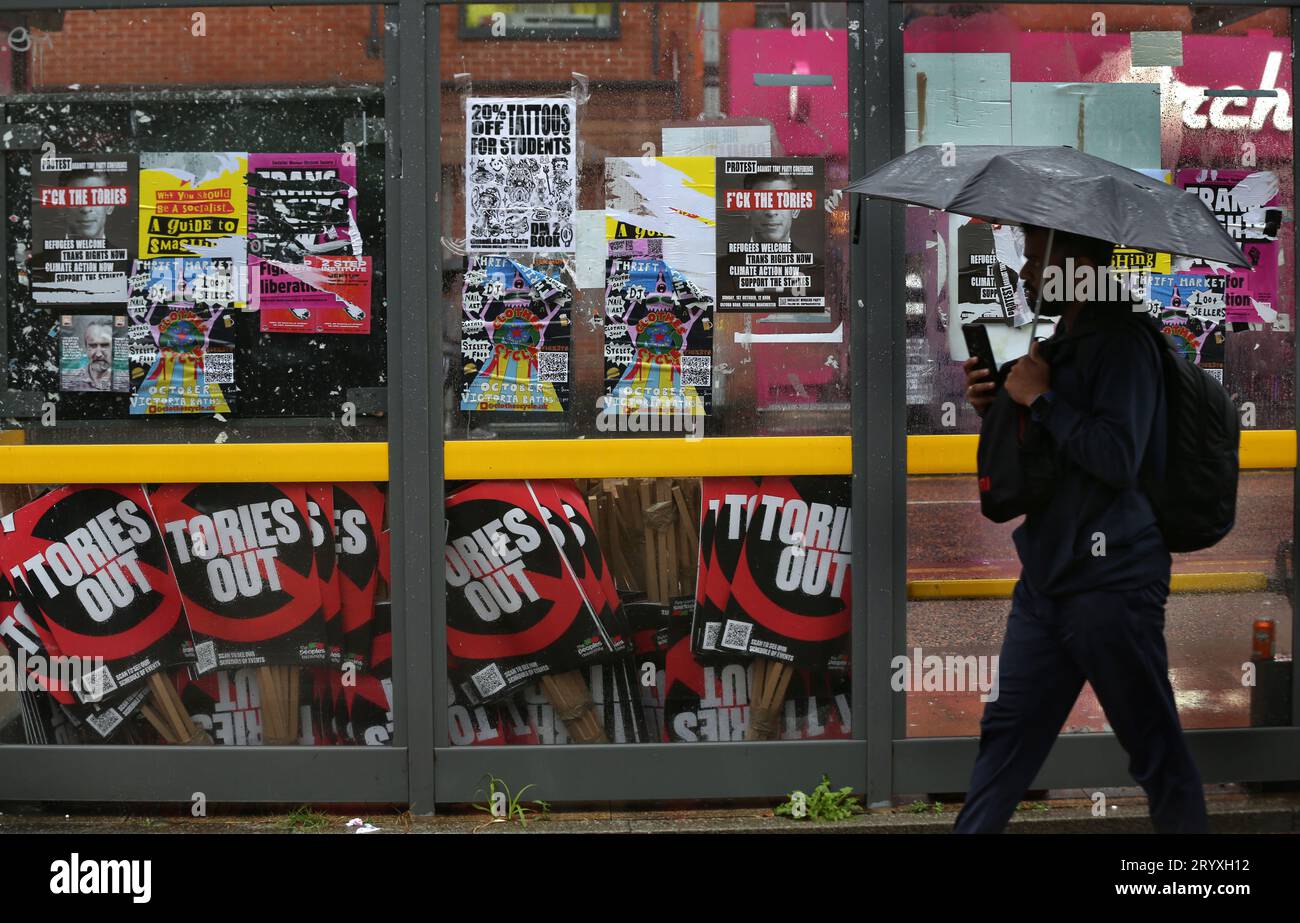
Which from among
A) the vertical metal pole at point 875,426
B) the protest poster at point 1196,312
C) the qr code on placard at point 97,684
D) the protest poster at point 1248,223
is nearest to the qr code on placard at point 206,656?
the qr code on placard at point 97,684

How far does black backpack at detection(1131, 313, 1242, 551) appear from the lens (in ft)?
11.5

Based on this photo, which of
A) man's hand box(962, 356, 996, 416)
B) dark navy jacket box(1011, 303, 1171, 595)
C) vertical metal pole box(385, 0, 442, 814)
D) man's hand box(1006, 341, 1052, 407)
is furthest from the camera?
vertical metal pole box(385, 0, 442, 814)

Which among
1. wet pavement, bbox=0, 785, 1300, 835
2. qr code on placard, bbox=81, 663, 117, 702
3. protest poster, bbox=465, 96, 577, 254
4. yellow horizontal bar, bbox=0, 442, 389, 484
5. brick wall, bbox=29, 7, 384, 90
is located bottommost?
wet pavement, bbox=0, 785, 1300, 835

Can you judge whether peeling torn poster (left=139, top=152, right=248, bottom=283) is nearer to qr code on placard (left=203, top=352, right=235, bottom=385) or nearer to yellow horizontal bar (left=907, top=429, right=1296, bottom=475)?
qr code on placard (left=203, top=352, right=235, bottom=385)

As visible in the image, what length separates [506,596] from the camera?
4.67 metres

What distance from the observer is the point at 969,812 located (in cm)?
364

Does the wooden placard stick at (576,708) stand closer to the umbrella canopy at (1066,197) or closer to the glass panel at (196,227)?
the glass panel at (196,227)

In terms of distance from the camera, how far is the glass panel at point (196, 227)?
14.8ft

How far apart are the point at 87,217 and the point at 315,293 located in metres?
0.82

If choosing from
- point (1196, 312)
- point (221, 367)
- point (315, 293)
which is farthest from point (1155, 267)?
point (221, 367)

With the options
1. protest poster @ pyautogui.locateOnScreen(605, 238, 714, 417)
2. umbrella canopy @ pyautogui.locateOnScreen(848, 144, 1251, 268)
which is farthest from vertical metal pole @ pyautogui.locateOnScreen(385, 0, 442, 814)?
umbrella canopy @ pyautogui.locateOnScreen(848, 144, 1251, 268)

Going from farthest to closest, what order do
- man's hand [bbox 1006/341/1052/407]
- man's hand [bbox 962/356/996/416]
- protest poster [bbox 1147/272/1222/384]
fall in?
protest poster [bbox 1147/272/1222/384]
man's hand [bbox 962/356/996/416]
man's hand [bbox 1006/341/1052/407]

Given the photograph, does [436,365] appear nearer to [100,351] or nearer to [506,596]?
[506,596]

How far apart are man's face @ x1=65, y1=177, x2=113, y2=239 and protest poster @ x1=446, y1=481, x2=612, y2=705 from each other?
1.54m
